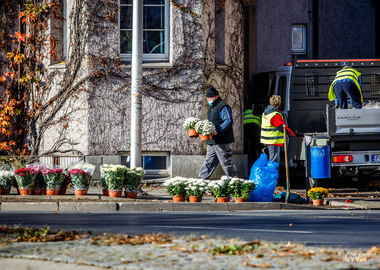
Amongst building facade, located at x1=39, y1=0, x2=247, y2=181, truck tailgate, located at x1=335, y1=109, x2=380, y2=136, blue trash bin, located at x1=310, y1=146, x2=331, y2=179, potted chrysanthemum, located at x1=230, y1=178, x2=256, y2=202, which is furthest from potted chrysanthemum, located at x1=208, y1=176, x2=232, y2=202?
building facade, located at x1=39, y1=0, x2=247, y2=181

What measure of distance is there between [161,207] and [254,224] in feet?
9.88

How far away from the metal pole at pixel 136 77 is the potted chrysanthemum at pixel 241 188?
2.09 meters

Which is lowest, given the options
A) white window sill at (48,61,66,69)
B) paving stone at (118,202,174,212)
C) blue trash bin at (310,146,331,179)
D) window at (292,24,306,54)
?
paving stone at (118,202,174,212)

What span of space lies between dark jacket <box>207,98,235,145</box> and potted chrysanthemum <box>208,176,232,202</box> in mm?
1468

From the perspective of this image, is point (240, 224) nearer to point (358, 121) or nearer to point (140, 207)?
point (140, 207)

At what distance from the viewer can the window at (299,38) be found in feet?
75.8

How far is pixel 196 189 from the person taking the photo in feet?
42.6

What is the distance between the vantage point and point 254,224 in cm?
980

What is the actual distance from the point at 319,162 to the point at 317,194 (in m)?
0.75

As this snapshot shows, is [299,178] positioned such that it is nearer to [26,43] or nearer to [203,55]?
[203,55]

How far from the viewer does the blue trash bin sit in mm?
13991

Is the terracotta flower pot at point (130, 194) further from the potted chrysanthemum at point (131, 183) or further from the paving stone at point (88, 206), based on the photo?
the paving stone at point (88, 206)

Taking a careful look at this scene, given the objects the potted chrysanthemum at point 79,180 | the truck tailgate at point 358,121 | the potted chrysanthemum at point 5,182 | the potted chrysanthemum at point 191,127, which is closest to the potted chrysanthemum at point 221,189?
the potted chrysanthemum at point 191,127

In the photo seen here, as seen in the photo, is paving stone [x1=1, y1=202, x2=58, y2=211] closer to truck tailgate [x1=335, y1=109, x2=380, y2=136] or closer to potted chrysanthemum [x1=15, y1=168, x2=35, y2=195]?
potted chrysanthemum [x1=15, y1=168, x2=35, y2=195]
